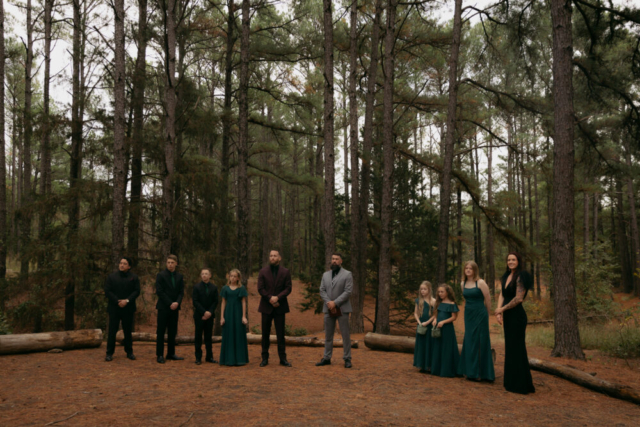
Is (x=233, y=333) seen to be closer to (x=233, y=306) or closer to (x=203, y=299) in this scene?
(x=233, y=306)

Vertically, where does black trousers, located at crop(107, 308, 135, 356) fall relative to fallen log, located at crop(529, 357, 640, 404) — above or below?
→ above

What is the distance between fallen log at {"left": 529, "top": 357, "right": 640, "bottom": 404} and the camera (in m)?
5.67

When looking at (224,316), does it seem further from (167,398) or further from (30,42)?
(30,42)

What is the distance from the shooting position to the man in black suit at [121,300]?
750 centimetres

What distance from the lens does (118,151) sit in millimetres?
9906

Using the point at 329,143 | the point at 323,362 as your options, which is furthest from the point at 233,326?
the point at 329,143

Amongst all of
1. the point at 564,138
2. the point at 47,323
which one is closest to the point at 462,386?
the point at 564,138

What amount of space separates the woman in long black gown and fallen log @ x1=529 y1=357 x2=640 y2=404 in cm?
98

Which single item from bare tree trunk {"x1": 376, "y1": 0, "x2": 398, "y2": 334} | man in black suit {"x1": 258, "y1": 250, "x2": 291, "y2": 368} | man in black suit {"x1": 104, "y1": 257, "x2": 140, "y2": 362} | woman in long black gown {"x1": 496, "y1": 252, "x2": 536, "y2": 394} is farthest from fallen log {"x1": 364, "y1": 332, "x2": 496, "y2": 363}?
man in black suit {"x1": 104, "y1": 257, "x2": 140, "y2": 362}

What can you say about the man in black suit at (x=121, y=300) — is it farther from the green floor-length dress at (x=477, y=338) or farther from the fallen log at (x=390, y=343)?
the green floor-length dress at (x=477, y=338)

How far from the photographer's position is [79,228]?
35.8 feet

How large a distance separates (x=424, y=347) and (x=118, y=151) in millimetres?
7948

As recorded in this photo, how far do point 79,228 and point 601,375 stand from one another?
1181 centimetres

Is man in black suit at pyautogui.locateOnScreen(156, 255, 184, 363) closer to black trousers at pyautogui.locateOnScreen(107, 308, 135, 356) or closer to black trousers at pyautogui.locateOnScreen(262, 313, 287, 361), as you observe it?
black trousers at pyautogui.locateOnScreen(107, 308, 135, 356)
